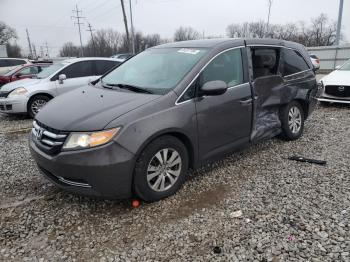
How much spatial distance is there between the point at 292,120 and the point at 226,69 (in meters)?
2.03

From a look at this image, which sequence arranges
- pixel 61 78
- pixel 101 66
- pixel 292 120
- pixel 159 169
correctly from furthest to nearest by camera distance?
pixel 101 66 < pixel 61 78 < pixel 292 120 < pixel 159 169

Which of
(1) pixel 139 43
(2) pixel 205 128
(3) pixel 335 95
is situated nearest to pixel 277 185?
(2) pixel 205 128

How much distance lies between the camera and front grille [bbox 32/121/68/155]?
3211mm

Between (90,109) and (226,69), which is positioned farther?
(226,69)

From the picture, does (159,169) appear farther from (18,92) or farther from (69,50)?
(69,50)

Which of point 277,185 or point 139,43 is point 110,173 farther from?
point 139,43

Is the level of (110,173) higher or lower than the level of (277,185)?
higher

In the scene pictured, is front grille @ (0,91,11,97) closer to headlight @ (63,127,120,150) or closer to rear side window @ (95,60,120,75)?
rear side window @ (95,60,120,75)

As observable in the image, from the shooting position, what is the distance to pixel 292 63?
17.8 ft

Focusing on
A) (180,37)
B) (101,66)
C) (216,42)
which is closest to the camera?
(216,42)

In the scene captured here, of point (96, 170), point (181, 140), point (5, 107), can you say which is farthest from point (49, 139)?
point (5, 107)

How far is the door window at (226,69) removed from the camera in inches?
157

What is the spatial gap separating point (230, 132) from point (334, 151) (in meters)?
2.13

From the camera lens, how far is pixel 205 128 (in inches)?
152
